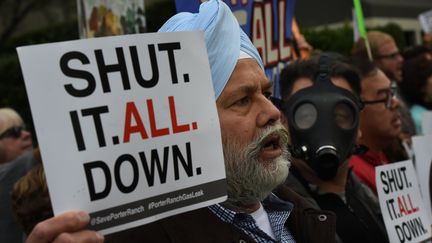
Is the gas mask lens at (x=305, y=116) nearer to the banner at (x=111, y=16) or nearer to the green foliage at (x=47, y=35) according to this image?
the banner at (x=111, y=16)

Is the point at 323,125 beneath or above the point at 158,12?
above

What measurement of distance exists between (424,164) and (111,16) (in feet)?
8.38

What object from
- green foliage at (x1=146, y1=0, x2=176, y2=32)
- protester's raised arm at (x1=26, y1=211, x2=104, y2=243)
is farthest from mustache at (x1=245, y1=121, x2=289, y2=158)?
green foliage at (x1=146, y1=0, x2=176, y2=32)

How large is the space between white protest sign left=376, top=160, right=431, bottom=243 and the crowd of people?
11cm

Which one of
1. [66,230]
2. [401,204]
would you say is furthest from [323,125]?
[66,230]

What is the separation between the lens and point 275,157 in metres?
2.02

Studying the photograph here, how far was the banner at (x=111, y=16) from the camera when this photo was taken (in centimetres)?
484

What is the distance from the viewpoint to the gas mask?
108 inches

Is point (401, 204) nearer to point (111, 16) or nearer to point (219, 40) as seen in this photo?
point (219, 40)

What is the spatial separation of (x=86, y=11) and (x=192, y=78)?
135 inches

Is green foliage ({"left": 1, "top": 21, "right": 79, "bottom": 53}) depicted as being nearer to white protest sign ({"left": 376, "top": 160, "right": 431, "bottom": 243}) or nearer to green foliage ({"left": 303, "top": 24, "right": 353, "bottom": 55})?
green foliage ({"left": 303, "top": 24, "right": 353, "bottom": 55})

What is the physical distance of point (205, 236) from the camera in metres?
1.85

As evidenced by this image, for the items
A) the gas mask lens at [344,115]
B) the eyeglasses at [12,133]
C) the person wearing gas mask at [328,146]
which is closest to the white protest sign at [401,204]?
the person wearing gas mask at [328,146]

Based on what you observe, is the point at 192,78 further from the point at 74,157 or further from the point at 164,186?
the point at 74,157
